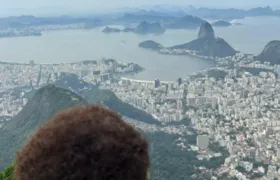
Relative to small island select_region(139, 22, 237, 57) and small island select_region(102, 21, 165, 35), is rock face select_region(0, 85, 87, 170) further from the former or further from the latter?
small island select_region(102, 21, 165, 35)

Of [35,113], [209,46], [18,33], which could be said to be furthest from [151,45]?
[35,113]

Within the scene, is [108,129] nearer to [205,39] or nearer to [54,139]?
[54,139]

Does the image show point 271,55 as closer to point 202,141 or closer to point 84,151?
point 202,141

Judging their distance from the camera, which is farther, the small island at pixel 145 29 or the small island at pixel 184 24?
the small island at pixel 184 24

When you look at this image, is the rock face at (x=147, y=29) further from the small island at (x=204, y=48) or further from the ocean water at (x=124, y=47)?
the small island at (x=204, y=48)

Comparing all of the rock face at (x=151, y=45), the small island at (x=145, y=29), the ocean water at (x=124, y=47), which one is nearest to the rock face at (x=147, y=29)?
the small island at (x=145, y=29)

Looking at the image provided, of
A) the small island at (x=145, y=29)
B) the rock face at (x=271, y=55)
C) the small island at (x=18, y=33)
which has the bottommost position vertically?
the rock face at (x=271, y=55)
